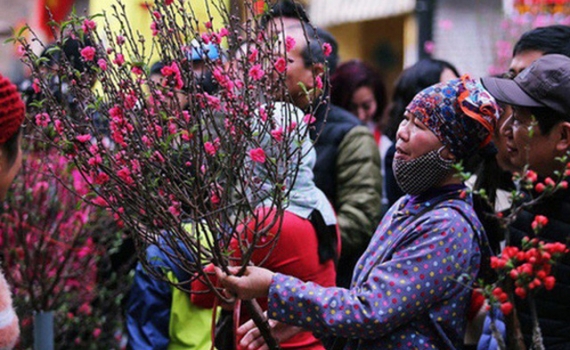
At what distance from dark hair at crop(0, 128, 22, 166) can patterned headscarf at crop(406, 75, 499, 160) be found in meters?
1.23

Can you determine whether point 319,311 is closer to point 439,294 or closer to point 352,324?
point 352,324

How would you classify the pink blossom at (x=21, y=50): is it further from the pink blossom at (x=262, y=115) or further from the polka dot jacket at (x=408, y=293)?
the polka dot jacket at (x=408, y=293)

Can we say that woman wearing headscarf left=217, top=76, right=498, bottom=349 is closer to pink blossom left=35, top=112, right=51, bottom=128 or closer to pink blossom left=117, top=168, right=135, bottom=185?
pink blossom left=117, top=168, right=135, bottom=185

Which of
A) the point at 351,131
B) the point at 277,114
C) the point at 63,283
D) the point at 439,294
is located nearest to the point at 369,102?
the point at 351,131

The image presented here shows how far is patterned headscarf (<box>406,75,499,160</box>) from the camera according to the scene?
338 centimetres

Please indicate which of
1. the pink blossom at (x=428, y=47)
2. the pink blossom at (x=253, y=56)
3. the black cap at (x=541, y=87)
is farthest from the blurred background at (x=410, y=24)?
the black cap at (x=541, y=87)

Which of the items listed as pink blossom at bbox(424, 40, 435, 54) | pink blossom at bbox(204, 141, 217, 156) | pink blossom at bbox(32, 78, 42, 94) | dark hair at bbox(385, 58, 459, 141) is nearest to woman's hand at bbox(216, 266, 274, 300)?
pink blossom at bbox(204, 141, 217, 156)

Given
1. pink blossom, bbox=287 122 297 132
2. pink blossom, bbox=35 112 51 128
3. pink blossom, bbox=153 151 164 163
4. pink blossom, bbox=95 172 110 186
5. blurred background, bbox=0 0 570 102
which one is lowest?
blurred background, bbox=0 0 570 102

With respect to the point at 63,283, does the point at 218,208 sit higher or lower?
higher

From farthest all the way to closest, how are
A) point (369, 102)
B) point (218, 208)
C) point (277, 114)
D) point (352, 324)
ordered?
point (369, 102), point (277, 114), point (218, 208), point (352, 324)

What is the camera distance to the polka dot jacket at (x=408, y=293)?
10.5 feet

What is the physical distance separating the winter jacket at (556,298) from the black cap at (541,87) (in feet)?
0.95

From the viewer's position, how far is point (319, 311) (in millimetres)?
3236

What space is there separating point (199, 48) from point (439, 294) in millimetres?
1102
